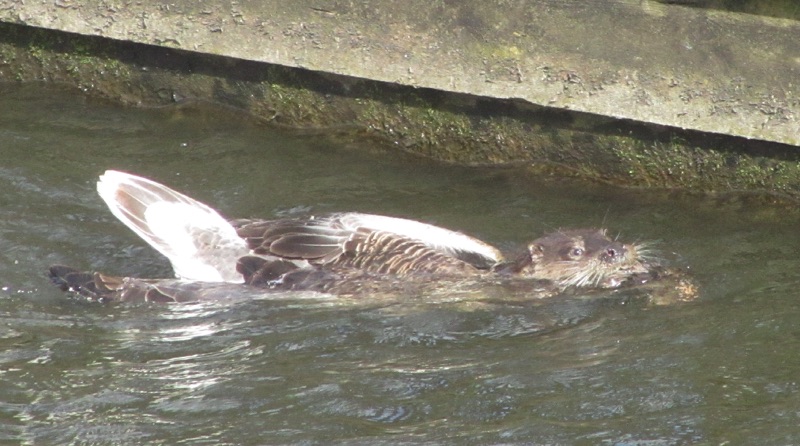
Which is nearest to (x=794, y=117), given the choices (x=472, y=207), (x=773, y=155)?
(x=773, y=155)

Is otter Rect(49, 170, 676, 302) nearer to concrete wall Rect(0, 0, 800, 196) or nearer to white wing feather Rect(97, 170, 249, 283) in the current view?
white wing feather Rect(97, 170, 249, 283)

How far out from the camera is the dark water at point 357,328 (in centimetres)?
449

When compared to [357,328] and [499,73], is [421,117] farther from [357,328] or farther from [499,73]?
[357,328]

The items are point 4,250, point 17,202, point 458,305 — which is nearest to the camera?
point 458,305

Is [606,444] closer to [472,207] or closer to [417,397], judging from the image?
[417,397]

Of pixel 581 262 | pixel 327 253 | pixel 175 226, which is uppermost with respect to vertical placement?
pixel 175 226

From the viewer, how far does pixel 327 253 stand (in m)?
5.99

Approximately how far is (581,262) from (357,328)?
124cm

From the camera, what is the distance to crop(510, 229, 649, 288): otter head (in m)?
6.01

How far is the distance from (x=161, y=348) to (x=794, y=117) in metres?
3.53

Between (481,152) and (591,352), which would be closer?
(591,352)

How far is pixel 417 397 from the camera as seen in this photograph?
15.4 feet

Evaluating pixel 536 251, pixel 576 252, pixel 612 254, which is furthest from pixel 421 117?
pixel 612 254

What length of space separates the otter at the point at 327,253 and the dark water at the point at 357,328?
153mm
